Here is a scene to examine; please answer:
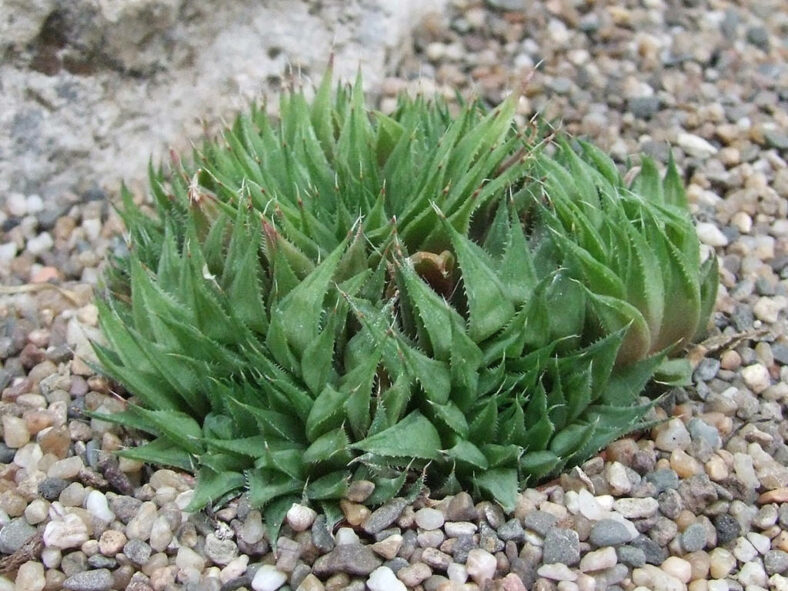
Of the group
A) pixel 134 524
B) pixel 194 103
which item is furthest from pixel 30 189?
pixel 134 524

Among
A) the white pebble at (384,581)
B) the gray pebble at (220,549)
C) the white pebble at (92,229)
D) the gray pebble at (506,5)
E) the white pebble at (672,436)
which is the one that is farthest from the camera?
the gray pebble at (506,5)

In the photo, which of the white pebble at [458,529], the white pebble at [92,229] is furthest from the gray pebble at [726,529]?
the white pebble at [92,229]

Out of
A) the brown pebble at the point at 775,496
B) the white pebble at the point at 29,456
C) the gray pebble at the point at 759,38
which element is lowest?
the brown pebble at the point at 775,496

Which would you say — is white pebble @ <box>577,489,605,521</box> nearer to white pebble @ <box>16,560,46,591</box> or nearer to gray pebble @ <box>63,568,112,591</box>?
gray pebble @ <box>63,568,112,591</box>

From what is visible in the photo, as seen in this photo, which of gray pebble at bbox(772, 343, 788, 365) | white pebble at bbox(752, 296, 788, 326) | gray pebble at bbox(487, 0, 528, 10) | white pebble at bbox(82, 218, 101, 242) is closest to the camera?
gray pebble at bbox(772, 343, 788, 365)

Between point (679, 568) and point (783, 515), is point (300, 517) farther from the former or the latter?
point (783, 515)

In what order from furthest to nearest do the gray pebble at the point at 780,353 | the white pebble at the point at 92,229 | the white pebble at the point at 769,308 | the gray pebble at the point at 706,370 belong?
the white pebble at the point at 92,229 → the white pebble at the point at 769,308 → the gray pebble at the point at 780,353 → the gray pebble at the point at 706,370

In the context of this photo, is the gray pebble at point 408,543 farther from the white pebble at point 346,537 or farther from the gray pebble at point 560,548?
the gray pebble at point 560,548

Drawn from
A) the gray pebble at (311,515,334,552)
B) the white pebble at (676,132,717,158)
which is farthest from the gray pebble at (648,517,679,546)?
the white pebble at (676,132,717,158)
